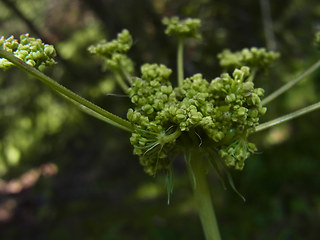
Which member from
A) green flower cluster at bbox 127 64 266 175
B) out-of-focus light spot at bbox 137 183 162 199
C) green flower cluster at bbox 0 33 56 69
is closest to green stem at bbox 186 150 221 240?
green flower cluster at bbox 127 64 266 175

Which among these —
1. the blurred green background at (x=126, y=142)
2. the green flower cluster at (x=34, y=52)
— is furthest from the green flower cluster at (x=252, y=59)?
the blurred green background at (x=126, y=142)

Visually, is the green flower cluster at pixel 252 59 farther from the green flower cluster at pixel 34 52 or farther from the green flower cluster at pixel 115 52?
the green flower cluster at pixel 34 52

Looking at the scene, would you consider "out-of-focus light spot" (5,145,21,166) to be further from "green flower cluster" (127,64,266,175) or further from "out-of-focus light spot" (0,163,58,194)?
"green flower cluster" (127,64,266,175)

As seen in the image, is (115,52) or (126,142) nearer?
(115,52)

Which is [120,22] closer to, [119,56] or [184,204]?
[184,204]

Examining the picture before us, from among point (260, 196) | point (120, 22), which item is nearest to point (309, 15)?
point (120, 22)

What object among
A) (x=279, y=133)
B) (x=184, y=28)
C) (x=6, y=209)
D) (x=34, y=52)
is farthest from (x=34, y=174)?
(x=34, y=52)

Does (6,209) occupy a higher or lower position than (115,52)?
higher

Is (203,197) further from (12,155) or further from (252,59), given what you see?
(12,155)
